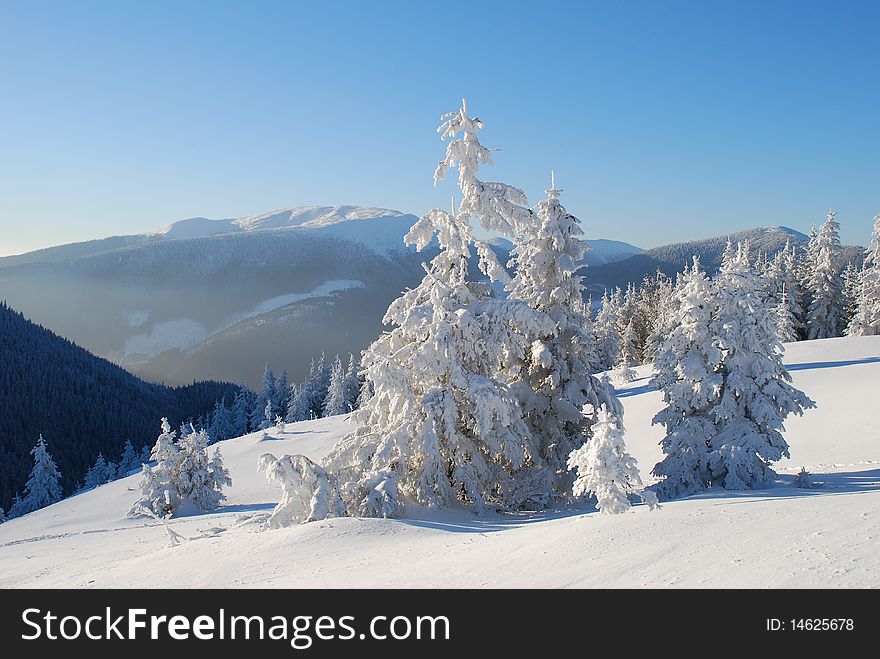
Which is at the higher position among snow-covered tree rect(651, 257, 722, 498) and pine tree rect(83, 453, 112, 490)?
snow-covered tree rect(651, 257, 722, 498)

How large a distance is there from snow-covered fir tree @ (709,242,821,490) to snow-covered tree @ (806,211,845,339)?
158ft

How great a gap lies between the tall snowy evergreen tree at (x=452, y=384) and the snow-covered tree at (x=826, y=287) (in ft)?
170

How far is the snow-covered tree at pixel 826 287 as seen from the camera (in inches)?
2068

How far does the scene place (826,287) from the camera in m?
54.0

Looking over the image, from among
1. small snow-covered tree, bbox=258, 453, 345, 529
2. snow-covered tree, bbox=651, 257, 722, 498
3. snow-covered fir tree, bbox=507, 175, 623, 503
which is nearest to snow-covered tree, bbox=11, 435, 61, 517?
small snow-covered tree, bbox=258, 453, 345, 529

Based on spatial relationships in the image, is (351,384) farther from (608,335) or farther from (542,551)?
(542,551)

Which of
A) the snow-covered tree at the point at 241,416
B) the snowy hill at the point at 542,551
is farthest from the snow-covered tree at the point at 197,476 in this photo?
the snow-covered tree at the point at 241,416

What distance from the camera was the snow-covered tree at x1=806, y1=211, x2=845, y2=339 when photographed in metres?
52.5

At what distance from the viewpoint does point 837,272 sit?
53.7m

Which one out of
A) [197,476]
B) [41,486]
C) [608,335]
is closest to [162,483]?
[197,476]

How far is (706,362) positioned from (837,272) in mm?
51373

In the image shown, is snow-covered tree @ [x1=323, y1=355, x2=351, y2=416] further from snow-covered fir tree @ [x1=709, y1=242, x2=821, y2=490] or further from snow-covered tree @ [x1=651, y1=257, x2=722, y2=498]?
snow-covered fir tree @ [x1=709, y1=242, x2=821, y2=490]

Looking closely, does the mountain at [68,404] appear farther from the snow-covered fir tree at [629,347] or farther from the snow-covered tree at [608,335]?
the snow-covered fir tree at [629,347]
